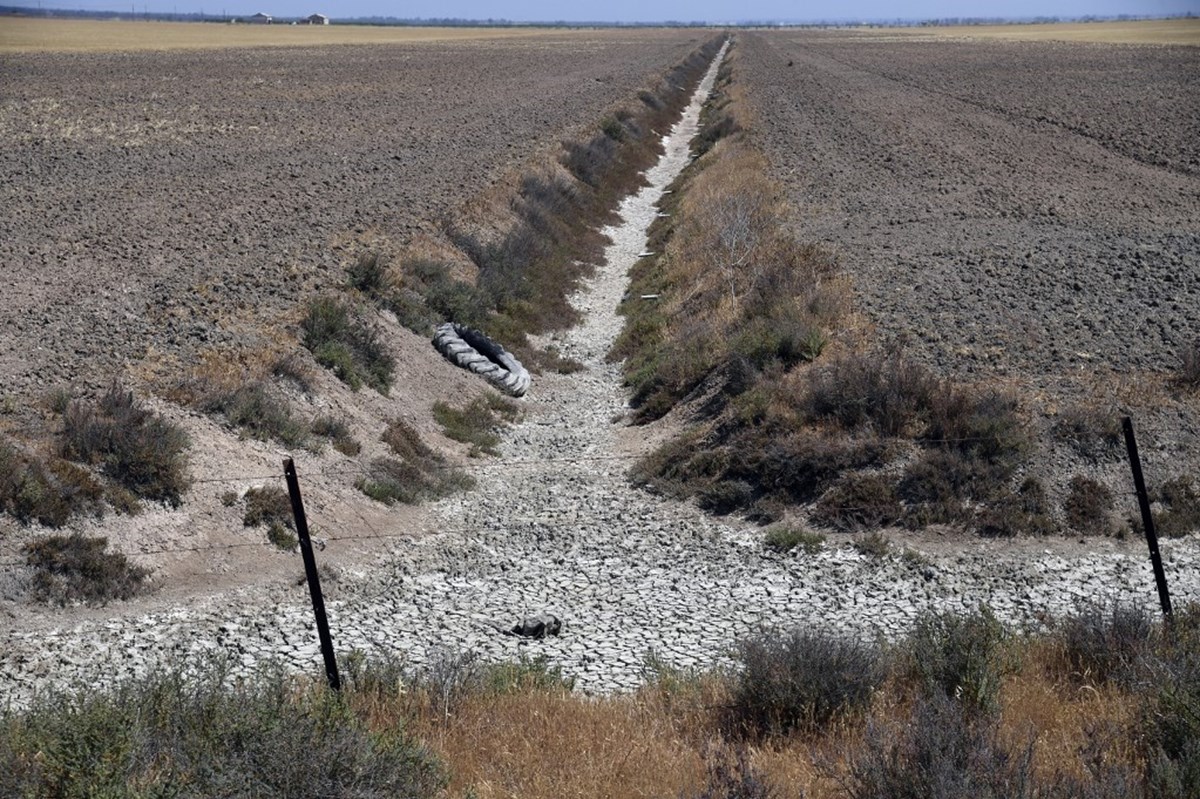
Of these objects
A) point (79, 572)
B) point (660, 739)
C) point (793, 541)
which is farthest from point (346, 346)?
point (660, 739)

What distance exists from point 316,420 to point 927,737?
379 inches

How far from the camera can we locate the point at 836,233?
84.3ft

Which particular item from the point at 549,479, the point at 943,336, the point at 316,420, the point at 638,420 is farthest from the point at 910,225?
the point at 316,420

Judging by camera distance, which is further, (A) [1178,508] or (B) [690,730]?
(A) [1178,508]

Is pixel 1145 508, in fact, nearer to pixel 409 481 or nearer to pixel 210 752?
pixel 210 752

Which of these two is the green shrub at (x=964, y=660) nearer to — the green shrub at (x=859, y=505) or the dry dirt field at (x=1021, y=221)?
the green shrub at (x=859, y=505)

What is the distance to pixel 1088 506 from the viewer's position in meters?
12.6

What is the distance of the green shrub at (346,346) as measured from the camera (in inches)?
631

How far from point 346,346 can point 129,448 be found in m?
5.12

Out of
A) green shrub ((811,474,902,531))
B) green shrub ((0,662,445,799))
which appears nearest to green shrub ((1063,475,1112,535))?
green shrub ((811,474,902,531))

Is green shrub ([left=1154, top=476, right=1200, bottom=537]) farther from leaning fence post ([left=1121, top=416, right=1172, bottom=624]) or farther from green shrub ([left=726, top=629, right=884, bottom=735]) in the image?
green shrub ([left=726, top=629, right=884, bottom=735])

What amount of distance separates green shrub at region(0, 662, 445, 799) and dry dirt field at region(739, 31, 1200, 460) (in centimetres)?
1019

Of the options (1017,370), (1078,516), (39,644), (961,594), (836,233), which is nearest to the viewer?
(39,644)

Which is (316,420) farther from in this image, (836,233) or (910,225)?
(910,225)
